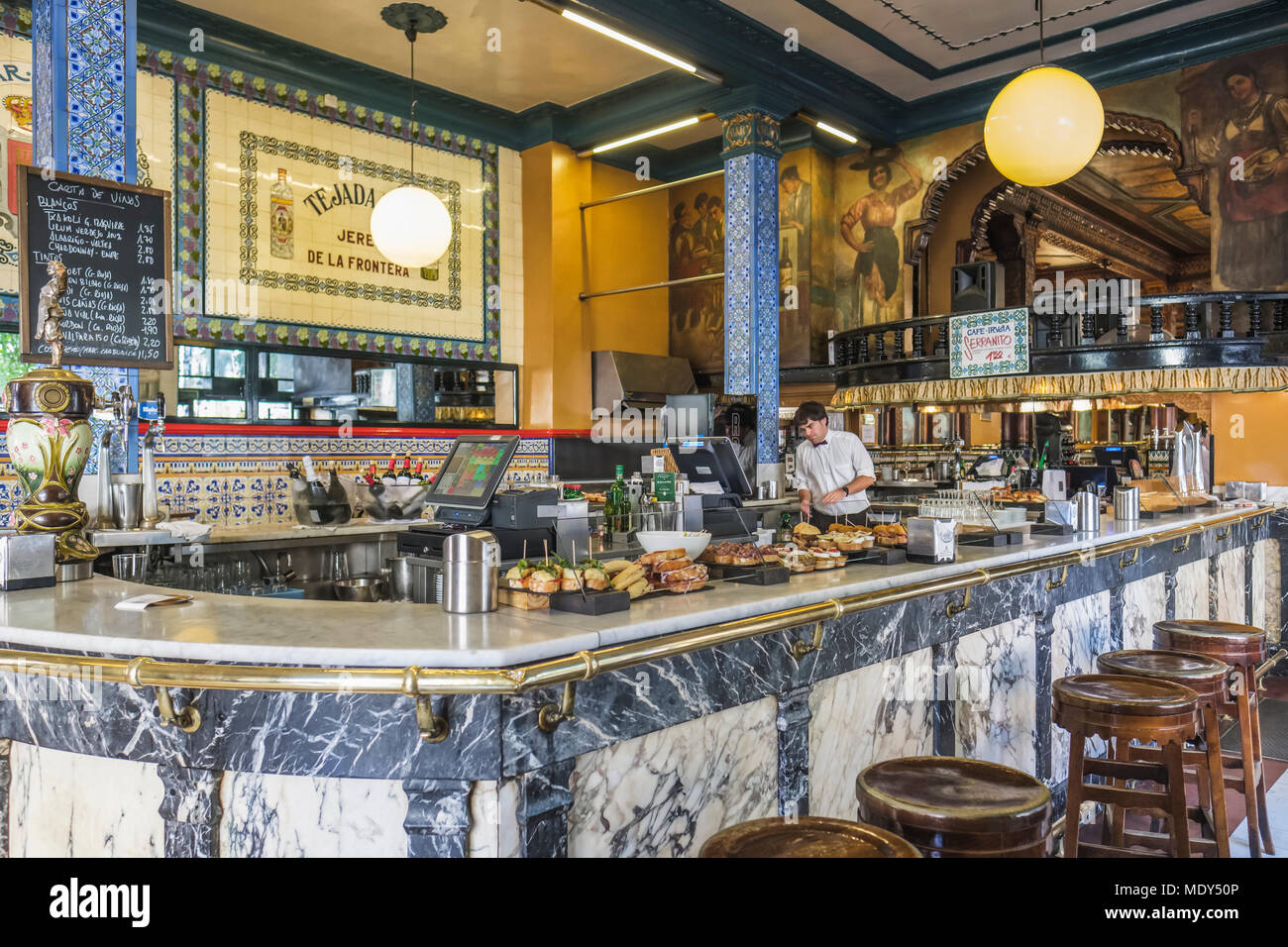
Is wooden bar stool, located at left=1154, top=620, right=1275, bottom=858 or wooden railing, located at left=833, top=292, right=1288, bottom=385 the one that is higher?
wooden railing, located at left=833, top=292, right=1288, bottom=385

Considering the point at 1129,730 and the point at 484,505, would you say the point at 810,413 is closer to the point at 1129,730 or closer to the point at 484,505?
the point at 484,505

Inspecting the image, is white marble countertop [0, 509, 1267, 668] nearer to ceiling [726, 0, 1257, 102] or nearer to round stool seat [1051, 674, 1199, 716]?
round stool seat [1051, 674, 1199, 716]

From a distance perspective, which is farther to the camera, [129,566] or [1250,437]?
[1250,437]

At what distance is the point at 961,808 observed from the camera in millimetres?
1935

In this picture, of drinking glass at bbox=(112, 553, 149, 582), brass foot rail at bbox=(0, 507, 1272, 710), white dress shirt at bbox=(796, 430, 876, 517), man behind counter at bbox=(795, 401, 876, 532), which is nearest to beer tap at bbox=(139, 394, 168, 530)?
drinking glass at bbox=(112, 553, 149, 582)

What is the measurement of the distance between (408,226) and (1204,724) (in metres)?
5.35

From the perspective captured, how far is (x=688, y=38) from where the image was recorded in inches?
261

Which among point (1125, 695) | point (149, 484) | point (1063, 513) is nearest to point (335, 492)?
point (149, 484)

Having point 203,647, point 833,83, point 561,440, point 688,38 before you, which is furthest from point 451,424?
point 203,647

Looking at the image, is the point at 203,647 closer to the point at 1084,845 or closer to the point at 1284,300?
the point at 1084,845

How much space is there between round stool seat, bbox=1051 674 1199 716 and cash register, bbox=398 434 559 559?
68.9 inches

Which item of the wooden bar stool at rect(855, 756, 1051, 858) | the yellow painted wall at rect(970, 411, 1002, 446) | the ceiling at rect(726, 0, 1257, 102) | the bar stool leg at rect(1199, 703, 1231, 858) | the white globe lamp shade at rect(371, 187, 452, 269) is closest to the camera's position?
the wooden bar stool at rect(855, 756, 1051, 858)

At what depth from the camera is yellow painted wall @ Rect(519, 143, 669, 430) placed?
28.0ft
